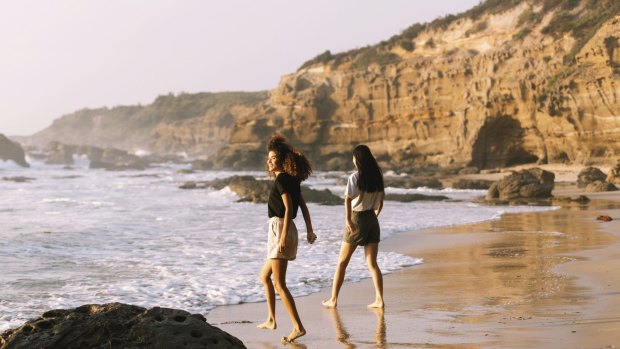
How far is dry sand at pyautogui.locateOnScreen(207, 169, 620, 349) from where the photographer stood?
517 cm

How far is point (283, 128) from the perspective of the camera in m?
51.8

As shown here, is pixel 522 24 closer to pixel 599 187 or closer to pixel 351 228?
pixel 599 187

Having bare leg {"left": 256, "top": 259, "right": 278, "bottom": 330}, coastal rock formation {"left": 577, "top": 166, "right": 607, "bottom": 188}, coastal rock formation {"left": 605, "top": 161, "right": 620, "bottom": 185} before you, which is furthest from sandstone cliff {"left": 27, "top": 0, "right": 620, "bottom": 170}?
bare leg {"left": 256, "top": 259, "right": 278, "bottom": 330}

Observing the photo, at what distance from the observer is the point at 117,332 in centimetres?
426

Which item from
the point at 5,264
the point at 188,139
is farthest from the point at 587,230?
the point at 188,139

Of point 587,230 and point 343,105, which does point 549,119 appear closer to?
point 343,105

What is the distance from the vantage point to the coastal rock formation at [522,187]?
72.4 ft

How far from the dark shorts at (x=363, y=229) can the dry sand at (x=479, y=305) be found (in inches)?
24.5

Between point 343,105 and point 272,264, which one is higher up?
point 343,105

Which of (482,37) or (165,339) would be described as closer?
(165,339)

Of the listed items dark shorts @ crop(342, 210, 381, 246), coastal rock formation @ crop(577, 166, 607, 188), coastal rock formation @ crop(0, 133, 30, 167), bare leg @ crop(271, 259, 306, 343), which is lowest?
coastal rock formation @ crop(577, 166, 607, 188)

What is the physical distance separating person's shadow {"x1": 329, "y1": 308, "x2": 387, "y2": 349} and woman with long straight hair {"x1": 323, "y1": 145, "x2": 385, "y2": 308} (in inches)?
16.1

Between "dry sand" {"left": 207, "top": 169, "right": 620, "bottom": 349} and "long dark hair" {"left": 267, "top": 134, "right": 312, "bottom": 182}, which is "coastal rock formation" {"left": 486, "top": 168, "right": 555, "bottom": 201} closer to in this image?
"dry sand" {"left": 207, "top": 169, "right": 620, "bottom": 349}

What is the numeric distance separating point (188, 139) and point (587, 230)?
100310mm
